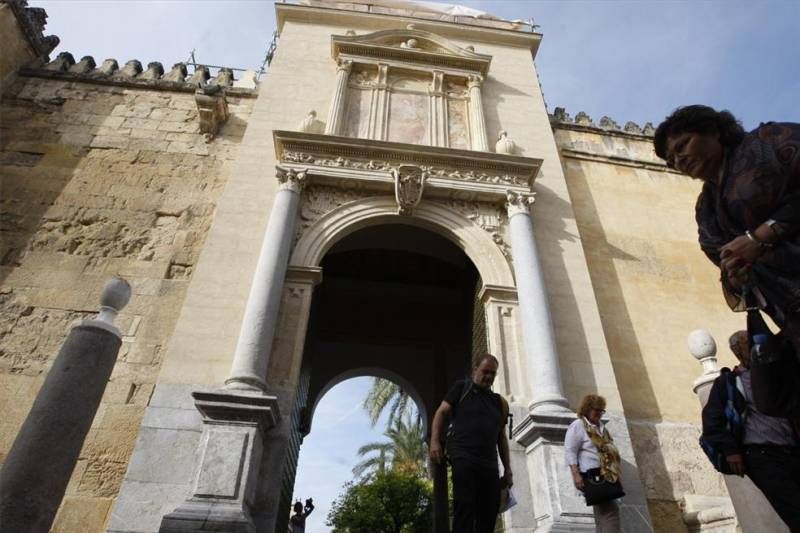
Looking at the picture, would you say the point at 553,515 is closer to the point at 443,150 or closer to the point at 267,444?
the point at 267,444

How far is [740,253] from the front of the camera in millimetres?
1726

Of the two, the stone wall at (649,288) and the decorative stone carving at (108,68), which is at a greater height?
the decorative stone carving at (108,68)

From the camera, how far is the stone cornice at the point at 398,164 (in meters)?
7.05

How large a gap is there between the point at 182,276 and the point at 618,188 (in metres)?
7.38

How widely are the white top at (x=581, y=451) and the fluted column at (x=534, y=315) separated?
1.44 m

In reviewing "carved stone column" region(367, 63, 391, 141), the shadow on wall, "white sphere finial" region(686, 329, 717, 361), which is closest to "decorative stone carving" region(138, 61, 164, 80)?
"carved stone column" region(367, 63, 391, 141)

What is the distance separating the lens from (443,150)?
730cm

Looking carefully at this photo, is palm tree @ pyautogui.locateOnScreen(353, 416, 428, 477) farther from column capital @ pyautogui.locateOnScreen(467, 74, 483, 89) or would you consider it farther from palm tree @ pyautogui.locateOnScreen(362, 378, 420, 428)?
column capital @ pyautogui.locateOnScreen(467, 74, 483, 89)

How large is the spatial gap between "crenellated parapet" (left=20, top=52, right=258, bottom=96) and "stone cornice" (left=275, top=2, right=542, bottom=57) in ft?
5.24

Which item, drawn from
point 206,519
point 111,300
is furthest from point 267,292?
point 206,519

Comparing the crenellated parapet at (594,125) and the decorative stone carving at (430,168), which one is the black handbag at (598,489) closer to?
the decorative stone carving at (430,168)

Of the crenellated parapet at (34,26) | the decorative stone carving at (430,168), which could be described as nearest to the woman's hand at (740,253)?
the decorative stone carving at (430,168)

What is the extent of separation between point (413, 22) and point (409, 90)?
2212 mm

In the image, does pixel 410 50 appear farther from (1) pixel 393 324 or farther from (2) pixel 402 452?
(2) pixel 402 452
